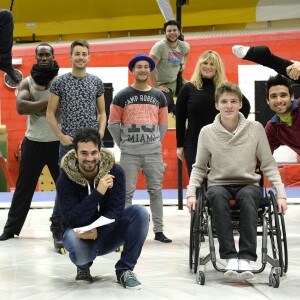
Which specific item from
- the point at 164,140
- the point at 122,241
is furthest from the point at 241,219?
the point at 164,140

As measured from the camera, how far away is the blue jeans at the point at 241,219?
320 cm

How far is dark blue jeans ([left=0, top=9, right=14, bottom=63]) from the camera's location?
3584 millimetres

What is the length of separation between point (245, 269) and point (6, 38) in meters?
1.89

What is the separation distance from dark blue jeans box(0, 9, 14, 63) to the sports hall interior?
127 centimetres

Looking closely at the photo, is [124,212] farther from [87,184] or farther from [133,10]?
[133,10]

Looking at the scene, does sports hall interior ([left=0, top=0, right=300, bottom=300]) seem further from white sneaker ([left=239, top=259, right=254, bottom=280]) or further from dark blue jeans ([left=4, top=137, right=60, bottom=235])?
dark blue jeans ([left=4, top=137, right=60, bottom=235])

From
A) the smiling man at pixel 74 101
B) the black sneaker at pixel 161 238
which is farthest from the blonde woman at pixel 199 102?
the smiling man at pixel 74 101

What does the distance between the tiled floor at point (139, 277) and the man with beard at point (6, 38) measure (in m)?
1.23

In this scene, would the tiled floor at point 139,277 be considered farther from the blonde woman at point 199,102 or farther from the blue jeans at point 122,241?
the blonde woman at point 199,102

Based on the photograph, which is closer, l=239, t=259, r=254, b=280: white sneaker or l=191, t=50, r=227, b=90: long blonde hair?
l=239, t=259, r=254, b=280: white sneaker

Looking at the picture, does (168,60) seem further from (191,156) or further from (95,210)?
(95,210)

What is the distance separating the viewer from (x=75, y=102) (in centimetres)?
436

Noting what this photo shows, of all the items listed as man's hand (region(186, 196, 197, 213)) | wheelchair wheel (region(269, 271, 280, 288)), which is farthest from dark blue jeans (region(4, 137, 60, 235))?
wheelchair wheel (region(269, 271, 280, 288))

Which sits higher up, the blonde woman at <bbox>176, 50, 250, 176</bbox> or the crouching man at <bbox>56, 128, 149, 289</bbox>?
the blonde woman at <bbox>176, 50, 250, 176</bbox>
